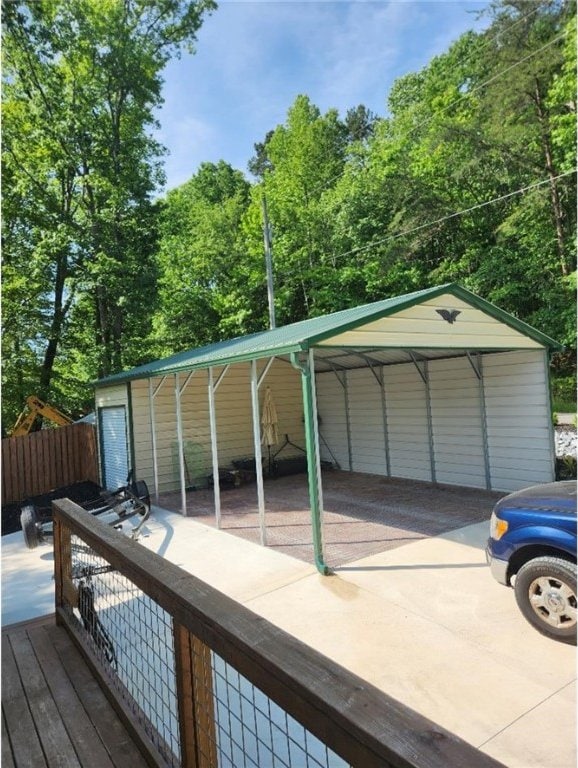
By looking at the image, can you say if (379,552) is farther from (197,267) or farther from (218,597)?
(197,267)

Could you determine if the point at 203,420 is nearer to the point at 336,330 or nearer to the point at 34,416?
the point at 34,416

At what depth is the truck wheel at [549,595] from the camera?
3.25m

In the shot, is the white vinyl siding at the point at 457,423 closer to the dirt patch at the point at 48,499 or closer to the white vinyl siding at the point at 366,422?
the white vinyl siding at the point at 366,422

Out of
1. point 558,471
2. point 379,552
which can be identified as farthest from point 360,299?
point 379,552

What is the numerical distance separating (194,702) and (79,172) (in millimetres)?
16685

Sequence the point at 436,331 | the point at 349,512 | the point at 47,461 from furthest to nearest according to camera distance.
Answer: the point at 47,461
the point at 349,512
the point at 436,331

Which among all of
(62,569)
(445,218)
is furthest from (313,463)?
(445,218)

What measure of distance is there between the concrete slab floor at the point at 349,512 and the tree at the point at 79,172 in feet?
24.0

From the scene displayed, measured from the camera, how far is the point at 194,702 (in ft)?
5.13

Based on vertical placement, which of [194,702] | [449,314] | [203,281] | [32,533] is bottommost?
[32,533]

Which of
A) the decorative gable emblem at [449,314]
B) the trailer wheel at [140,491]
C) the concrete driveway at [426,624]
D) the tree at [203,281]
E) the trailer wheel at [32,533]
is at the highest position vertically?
the tree at [203,281]

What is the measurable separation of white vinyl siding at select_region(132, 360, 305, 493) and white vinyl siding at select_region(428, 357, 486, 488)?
3793mm

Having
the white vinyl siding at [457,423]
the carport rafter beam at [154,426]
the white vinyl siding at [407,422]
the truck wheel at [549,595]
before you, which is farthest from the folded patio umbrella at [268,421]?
the truck wheel at [549,595]

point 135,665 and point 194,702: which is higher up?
point 194,702
